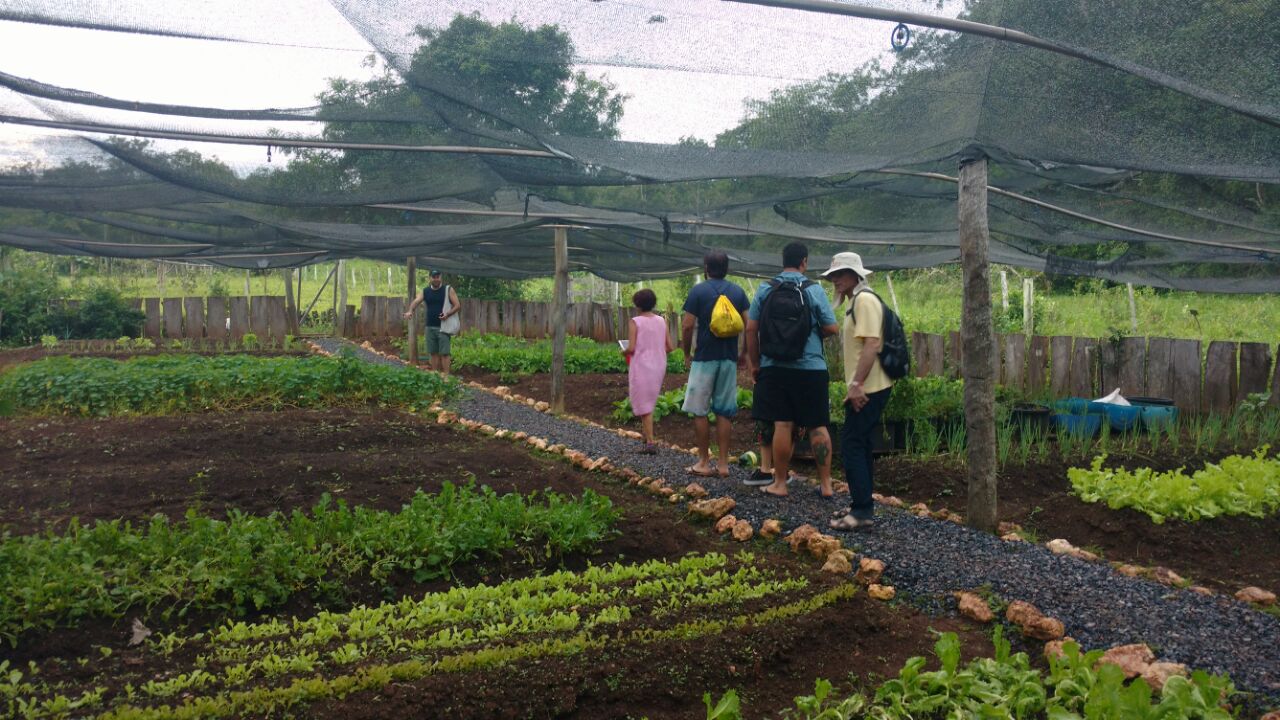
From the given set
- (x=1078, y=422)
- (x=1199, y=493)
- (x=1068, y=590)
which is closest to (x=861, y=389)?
(x=1068, y=590)

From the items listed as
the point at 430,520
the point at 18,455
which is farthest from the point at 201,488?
the point at 18,455

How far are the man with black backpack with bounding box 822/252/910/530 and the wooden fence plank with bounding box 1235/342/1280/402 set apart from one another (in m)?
6.29

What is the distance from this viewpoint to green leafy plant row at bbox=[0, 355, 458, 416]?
9.55 m

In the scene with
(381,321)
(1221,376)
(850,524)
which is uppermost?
(381,321)

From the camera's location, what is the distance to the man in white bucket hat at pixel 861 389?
5.02 meters

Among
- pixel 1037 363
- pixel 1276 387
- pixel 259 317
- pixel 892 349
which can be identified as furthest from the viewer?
pixel 259 317

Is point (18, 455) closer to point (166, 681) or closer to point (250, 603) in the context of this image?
point (250, 603)

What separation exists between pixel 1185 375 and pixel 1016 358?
71.5 inches

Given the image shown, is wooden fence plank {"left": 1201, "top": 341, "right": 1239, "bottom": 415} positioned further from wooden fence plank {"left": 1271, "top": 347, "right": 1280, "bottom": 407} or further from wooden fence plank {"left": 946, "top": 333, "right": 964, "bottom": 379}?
wooden fence plank {"left": 946, "top": 333, "right": 964, "bottom": 379}

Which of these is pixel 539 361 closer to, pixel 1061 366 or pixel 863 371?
pixel 1061 366

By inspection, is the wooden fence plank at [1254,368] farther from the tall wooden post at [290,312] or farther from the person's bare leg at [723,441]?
the tall wooden post at [290,312]

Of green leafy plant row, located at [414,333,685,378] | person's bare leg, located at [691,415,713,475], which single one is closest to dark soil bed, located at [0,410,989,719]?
person's bare leg, located at [691,415,713,475]

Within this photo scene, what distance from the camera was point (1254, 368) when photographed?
933 centimetres

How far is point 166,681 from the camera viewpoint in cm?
292
